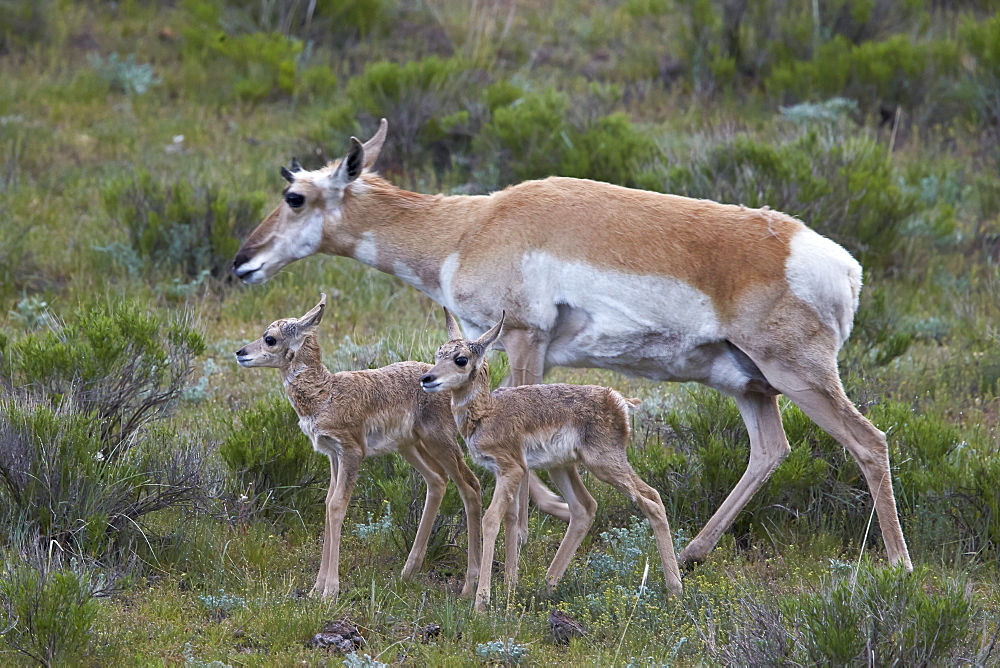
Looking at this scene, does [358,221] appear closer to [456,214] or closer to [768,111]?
[456,214]

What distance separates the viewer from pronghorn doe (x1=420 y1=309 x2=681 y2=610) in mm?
5574

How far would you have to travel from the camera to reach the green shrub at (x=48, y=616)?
195 inches

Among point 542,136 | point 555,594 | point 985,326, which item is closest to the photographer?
point 555,594

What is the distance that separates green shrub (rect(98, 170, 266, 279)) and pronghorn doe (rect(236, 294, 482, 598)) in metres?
5.11

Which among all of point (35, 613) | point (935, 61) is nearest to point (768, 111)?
point (935, 61)

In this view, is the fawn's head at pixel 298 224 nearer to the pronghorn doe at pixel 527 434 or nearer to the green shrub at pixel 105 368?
the green shrub at pixel 105 368

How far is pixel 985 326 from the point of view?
33.2 ft

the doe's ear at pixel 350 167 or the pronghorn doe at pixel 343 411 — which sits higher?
the doe's ear at pixel 350 167

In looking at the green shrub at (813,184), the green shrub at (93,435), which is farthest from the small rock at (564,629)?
the green shrub at (813,184)

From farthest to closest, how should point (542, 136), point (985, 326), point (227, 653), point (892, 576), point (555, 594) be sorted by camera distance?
Result: point (542, 136) < point (985, 326) < point (555, 594) < point (227, 653) < point (892, 576)

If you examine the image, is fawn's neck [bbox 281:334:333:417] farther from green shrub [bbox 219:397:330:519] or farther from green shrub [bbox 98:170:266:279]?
green shrub [bbox 98:170:266:279]

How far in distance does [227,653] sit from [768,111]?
11965 mm

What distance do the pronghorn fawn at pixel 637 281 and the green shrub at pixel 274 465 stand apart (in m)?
0.89

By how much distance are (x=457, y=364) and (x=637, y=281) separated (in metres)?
1.27
